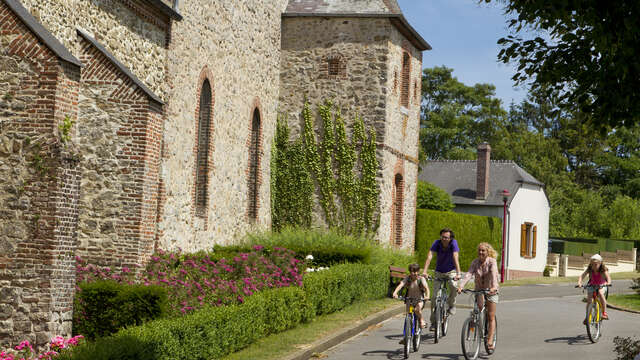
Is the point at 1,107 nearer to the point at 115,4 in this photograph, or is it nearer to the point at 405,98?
the point at 115,4

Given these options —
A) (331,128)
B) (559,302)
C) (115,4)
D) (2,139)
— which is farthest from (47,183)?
(559,302)

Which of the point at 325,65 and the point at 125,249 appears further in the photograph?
the point at 325,65

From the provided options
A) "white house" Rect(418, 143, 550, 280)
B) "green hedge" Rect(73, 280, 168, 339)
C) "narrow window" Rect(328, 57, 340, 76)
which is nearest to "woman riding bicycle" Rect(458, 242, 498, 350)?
"green hedge" Rect(73, 280, 168, 339)

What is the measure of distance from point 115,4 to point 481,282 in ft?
28.0

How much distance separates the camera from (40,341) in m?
10.1

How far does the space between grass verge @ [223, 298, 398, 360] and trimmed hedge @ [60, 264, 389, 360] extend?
0.16 metres

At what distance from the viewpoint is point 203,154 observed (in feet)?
61.3

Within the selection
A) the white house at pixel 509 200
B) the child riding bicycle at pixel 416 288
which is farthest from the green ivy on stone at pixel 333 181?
the white house at pixel 509 200

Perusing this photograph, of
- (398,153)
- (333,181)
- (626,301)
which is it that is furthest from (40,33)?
(626,301)

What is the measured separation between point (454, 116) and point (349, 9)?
4182 cm

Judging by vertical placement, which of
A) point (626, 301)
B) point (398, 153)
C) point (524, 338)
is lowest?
point (626, 301)

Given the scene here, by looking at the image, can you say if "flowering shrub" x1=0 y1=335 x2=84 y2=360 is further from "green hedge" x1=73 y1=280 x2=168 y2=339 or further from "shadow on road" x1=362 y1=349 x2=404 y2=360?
"shadow on road" x1=362 y1=349 x2=404 y2=360

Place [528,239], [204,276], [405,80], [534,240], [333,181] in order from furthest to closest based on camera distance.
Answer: [534,240]
[528,239]
[405,80]
[333,181]
[204,276]

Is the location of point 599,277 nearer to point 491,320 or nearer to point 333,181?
point 491,320
